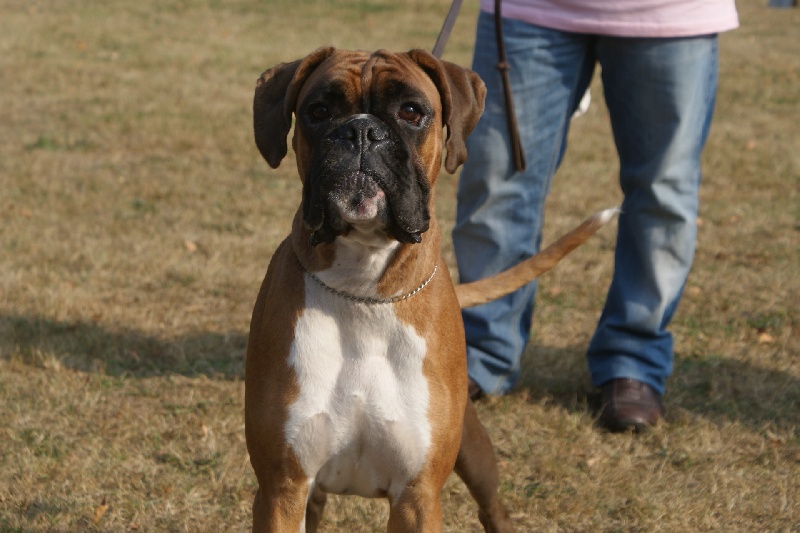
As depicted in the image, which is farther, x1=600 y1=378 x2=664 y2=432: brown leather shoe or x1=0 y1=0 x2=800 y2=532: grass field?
x1=600 y1=378 x2=664 y2=432: brown leather shoe

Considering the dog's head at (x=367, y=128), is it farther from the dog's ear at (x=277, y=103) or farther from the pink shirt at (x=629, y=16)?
the pink shirt at (x=629, y=16)

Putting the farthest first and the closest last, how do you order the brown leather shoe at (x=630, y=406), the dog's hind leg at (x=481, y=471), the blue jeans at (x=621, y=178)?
the brown leather shoe at (x=630, y=406) < the blue jeans at (x=621, y=178) < the dog's hind leg at (x=481, y=471)

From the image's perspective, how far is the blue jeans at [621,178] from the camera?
14.3 feet

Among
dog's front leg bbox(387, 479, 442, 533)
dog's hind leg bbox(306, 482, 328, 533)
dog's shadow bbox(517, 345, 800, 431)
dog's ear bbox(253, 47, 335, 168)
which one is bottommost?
dog's shadow bbox(517, 345, 800, 431)

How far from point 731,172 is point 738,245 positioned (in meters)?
1.96

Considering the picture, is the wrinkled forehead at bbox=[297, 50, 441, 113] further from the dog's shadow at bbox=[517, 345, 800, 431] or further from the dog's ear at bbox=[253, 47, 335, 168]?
the dog's shadow at bbox=[517, 345, 800, 431]

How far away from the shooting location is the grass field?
13.3 ft

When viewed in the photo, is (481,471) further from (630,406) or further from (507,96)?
(507,96)

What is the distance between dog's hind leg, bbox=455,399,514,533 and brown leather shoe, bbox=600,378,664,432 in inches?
43.5

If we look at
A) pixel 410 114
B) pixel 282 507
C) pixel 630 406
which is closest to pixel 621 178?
pixel 630 406

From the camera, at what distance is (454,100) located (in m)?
3.03

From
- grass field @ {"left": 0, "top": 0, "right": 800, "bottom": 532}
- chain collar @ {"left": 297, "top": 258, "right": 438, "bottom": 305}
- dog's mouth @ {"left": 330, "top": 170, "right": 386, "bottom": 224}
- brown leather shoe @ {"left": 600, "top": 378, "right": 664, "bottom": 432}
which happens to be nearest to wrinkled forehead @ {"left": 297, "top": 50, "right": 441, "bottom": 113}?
dog's mouth @ {"left": 330, "top": 170, "right": 386, "bottom": 224}

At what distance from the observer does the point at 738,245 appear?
7.17 meters

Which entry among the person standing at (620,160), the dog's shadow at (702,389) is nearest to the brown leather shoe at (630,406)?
the person standing at (620,160)
